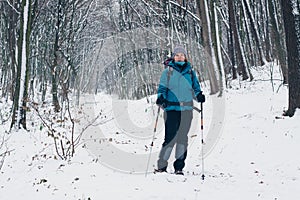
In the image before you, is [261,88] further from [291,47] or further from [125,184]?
[125,184]

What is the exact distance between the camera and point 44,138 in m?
11.7

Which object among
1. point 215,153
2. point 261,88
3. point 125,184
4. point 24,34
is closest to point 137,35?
point 261,88

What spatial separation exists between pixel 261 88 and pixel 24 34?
10677mm

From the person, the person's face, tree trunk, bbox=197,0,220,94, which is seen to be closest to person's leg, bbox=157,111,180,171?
the person

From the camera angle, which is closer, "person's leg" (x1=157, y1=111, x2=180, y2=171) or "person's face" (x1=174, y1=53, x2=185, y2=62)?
"person's leg" (x1=157, y1=111, x2=180, y2=171)

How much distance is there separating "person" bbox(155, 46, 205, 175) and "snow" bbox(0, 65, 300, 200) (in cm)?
44

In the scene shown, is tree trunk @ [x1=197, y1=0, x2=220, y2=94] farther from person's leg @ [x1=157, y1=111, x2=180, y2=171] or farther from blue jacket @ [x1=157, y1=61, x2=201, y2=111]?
person's leg @ [x1=157, y1=111, x2=180, y2=171]

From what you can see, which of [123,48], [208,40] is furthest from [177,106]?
[123,48]

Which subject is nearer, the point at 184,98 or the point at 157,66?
the point at 184,98

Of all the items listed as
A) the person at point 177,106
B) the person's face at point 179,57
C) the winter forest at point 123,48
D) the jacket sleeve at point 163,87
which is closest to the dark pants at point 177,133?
the person at point 177,106

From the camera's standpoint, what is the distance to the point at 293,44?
31.6 ft

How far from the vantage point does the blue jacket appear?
639 centimetres

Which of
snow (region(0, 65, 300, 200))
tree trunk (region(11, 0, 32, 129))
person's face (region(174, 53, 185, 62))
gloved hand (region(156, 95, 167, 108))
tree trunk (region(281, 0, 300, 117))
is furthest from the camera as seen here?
tree trunk (region(11, 0, 32, 129))

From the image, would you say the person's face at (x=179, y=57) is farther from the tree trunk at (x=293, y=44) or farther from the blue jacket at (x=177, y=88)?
the tree trunk at (x=293, y=44)
